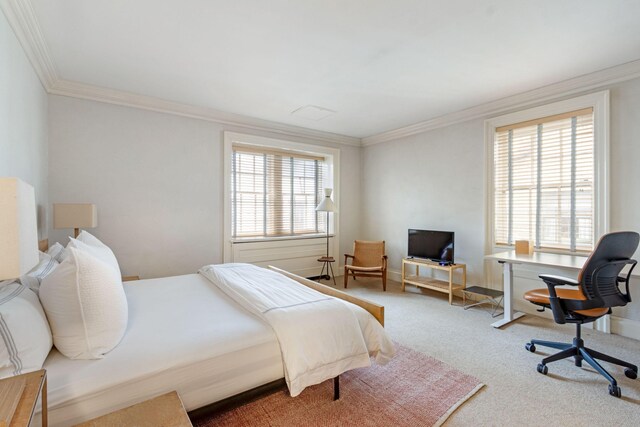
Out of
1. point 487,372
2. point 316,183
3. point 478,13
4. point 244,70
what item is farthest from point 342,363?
point 316,183

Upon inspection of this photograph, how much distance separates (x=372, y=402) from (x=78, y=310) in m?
1.76

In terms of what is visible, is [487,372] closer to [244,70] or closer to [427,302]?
[427,302]

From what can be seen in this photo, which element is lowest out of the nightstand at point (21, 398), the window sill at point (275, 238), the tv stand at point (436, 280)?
the tv stand at point (436, 280)

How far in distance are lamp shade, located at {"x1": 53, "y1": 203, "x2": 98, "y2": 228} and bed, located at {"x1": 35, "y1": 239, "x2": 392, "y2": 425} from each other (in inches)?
56.1

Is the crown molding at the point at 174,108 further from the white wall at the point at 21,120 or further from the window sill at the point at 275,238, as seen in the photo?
the window sill at the point at 275,238

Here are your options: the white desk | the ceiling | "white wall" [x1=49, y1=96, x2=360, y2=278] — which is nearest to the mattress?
"white wall" [x1=49, y1=96, x2=360, y2=278]

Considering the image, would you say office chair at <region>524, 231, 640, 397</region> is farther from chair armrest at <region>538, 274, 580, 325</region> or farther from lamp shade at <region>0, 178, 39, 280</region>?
lamp shade at <region>0, 178, 39, 280</region>

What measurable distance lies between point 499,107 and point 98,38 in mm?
4289

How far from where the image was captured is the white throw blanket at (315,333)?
66.6 inches

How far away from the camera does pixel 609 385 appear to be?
2.07 m

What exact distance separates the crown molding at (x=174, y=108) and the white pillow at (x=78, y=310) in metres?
2.76

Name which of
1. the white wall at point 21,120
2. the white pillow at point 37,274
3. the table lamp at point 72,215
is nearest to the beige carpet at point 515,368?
the white pillow at point 37,274

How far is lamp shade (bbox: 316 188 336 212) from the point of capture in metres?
5.03

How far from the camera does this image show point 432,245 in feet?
14.4
